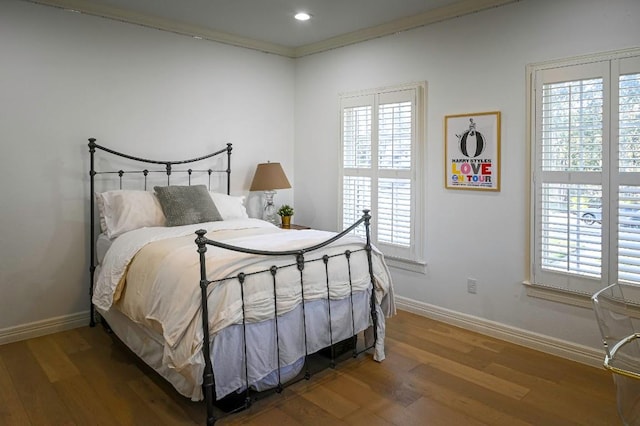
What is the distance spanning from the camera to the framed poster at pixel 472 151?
3.69 metres

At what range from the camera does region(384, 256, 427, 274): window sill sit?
14.0 ft

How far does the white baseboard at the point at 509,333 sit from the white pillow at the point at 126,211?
93.1 inches

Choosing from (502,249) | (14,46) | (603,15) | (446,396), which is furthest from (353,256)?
(14,46)

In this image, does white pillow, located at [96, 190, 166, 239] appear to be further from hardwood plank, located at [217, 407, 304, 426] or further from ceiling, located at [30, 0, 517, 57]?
hardwood plank, located at [217, 407, 304, 426]

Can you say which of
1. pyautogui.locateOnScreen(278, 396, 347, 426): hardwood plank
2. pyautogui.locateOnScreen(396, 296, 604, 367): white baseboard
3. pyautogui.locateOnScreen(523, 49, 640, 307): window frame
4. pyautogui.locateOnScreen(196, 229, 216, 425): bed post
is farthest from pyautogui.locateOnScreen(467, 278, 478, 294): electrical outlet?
pyautogui.locateOnScreen(196, 229, 216, 425): bed post

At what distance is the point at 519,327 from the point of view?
363 centimetres

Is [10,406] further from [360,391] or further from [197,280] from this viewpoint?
[360,391]

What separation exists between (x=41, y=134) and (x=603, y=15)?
416 centimetres

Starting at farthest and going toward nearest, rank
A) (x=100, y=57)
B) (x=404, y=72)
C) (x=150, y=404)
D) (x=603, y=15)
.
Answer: (x=404, y=72) < (x=100, y=57) < (x=603, y=15) < (x=150, y=404)

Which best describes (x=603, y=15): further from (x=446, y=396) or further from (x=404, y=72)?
(x=446, y=396)

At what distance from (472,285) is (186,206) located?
2.47 metres

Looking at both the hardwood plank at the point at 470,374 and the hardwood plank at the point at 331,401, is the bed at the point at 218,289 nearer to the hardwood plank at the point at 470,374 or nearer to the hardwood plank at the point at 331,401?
the hardwood plank at the point at 331,401

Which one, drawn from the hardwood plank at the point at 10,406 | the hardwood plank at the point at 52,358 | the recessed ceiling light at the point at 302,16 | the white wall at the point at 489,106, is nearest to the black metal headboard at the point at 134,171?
the hardwood plank at the point at 52,358

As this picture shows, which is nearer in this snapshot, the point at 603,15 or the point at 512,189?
the point at 603,15
